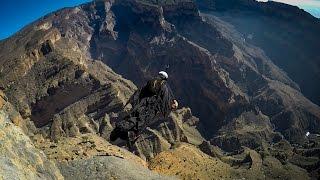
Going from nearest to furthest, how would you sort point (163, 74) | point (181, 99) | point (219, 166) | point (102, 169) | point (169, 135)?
point (163, 74)
point (102, 169)
point (219, 166)
point (169, 135)
point (181, 99)

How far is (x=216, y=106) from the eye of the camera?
15788 cm

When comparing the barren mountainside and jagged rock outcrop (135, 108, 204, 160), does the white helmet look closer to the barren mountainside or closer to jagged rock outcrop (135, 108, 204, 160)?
the barren mountainside

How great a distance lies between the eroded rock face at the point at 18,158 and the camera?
63.9 feet

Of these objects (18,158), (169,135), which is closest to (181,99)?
(169,135)

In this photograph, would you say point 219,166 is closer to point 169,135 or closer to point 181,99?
point 169,135

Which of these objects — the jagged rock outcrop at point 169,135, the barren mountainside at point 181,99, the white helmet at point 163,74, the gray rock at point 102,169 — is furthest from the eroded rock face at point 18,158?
the jagged rock outcrop at point 169,135

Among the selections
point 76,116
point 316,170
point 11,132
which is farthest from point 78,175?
point 76,116

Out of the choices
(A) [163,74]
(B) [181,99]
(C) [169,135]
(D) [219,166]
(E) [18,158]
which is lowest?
(B) [181,99]

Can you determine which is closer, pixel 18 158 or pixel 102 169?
pixel 18 158

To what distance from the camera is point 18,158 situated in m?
21.4

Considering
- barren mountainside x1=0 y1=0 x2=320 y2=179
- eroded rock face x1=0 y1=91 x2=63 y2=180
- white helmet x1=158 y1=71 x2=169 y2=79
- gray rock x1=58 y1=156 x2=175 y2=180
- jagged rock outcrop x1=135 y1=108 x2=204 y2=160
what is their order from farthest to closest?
jagged rock outcrop x1=135 y1=108 x2=204 y2=160 → barren mountainside x1=0 y1=0 x2=320 y2=179 → gray rock x1=58 y1=156 x2=175 y2=180 → white helmet x1=158 y1=71 x2=169 y2=79 → eroded rock face x1=0 y1=91 x2=63 y2=180

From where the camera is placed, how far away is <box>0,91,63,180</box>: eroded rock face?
63.9 ft

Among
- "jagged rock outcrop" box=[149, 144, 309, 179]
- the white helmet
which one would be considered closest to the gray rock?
the white helmet

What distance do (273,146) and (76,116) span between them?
142 ft
